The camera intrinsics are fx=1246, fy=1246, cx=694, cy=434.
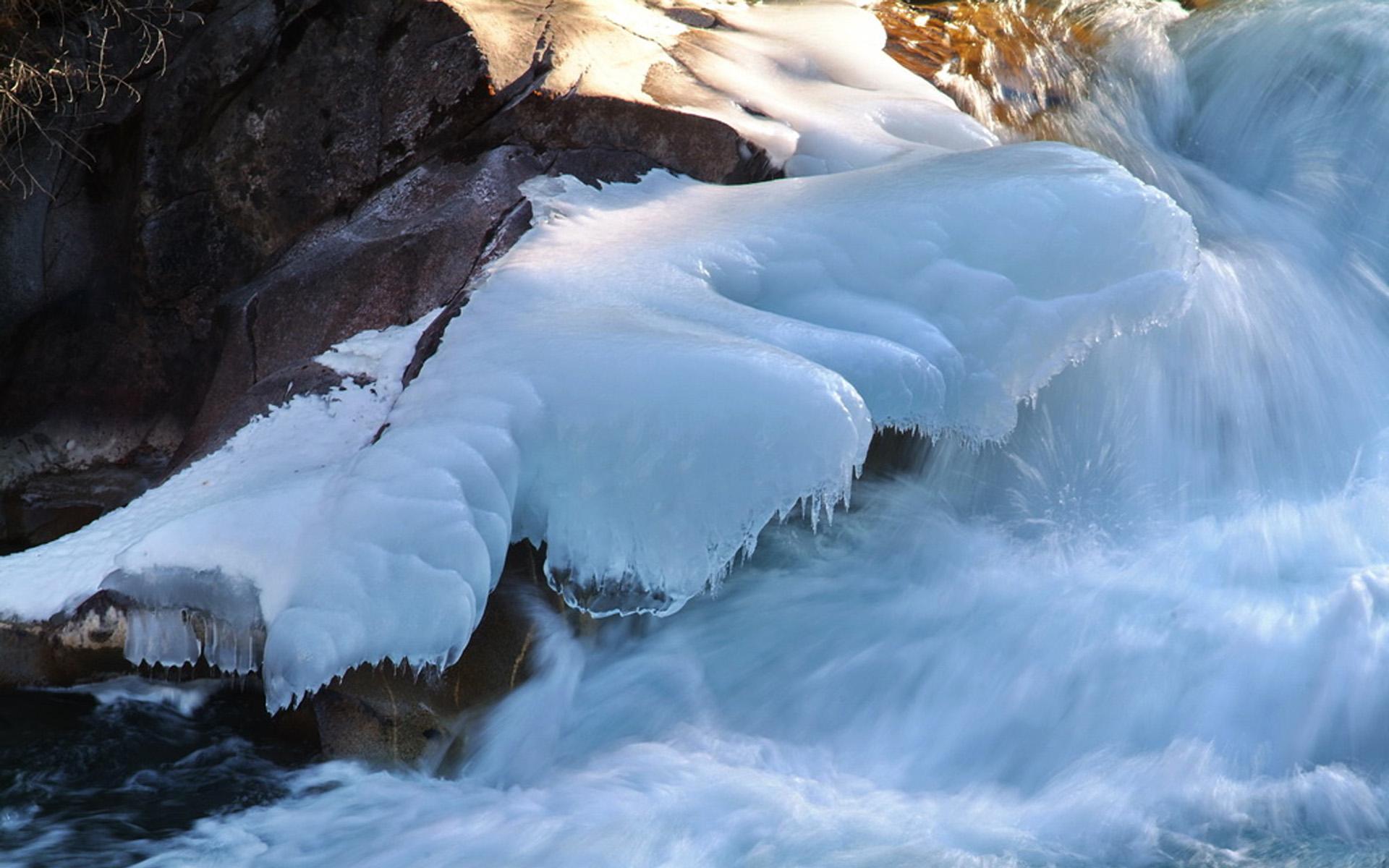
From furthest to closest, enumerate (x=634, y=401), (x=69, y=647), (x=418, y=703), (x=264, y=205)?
(x=264, y=205), (x=69, y=647), (x=418, y=703), (x=634, y=401)

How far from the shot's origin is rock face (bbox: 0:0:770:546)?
365cm

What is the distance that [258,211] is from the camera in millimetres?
3955

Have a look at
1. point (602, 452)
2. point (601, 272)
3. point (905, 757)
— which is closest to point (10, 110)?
point (601, 272)

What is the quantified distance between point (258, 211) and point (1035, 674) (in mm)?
2729

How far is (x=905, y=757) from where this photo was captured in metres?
2.82

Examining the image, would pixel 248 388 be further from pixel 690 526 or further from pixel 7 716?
pixel 690 526

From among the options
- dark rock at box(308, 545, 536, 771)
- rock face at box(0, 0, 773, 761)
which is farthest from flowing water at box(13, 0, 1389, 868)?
rock face at box(0, 0, 773, 761)

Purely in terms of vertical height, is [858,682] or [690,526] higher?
[690,526]

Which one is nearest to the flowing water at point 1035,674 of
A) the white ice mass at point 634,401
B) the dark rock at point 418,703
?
the dark rock at point 418,703

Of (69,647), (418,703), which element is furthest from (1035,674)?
(69,647)

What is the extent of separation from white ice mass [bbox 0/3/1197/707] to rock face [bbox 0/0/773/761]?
0.22 metres

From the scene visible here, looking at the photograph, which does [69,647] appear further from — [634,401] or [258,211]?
[258,211]

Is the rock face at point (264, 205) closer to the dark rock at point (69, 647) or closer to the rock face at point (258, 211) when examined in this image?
the rock face at point (258, 211)

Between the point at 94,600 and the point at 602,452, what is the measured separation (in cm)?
124
